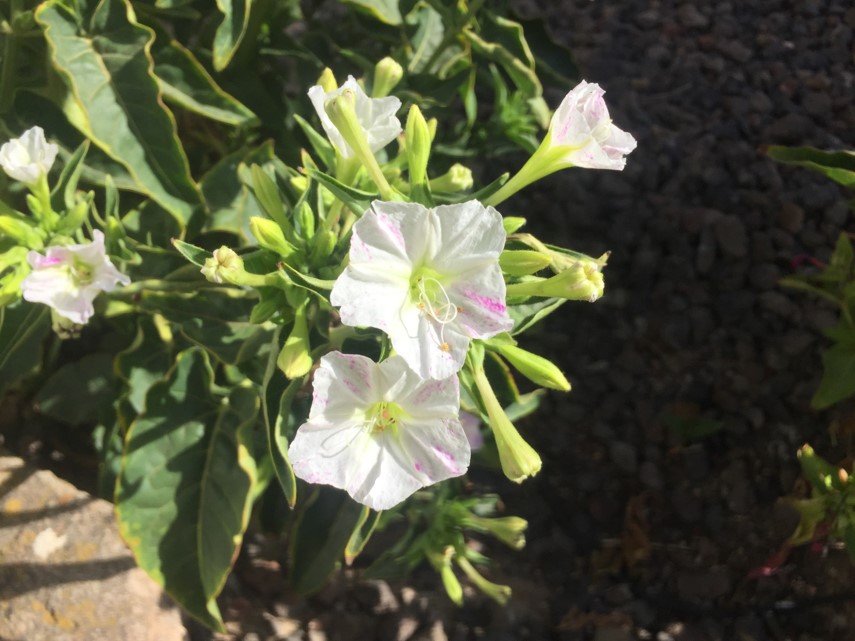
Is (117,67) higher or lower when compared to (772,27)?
higher

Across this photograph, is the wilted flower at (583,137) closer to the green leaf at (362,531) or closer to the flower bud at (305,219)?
the flower bud at (305,219)

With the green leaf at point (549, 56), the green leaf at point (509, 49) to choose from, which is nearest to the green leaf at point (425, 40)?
the green leaf at point (509, 49)

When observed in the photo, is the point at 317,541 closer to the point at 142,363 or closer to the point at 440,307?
the point at 142,363

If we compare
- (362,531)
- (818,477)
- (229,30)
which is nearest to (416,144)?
(229,30)

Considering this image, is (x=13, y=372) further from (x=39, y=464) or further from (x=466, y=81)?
(x=466, y=81)

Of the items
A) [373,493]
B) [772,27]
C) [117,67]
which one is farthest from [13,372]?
[772,27]
